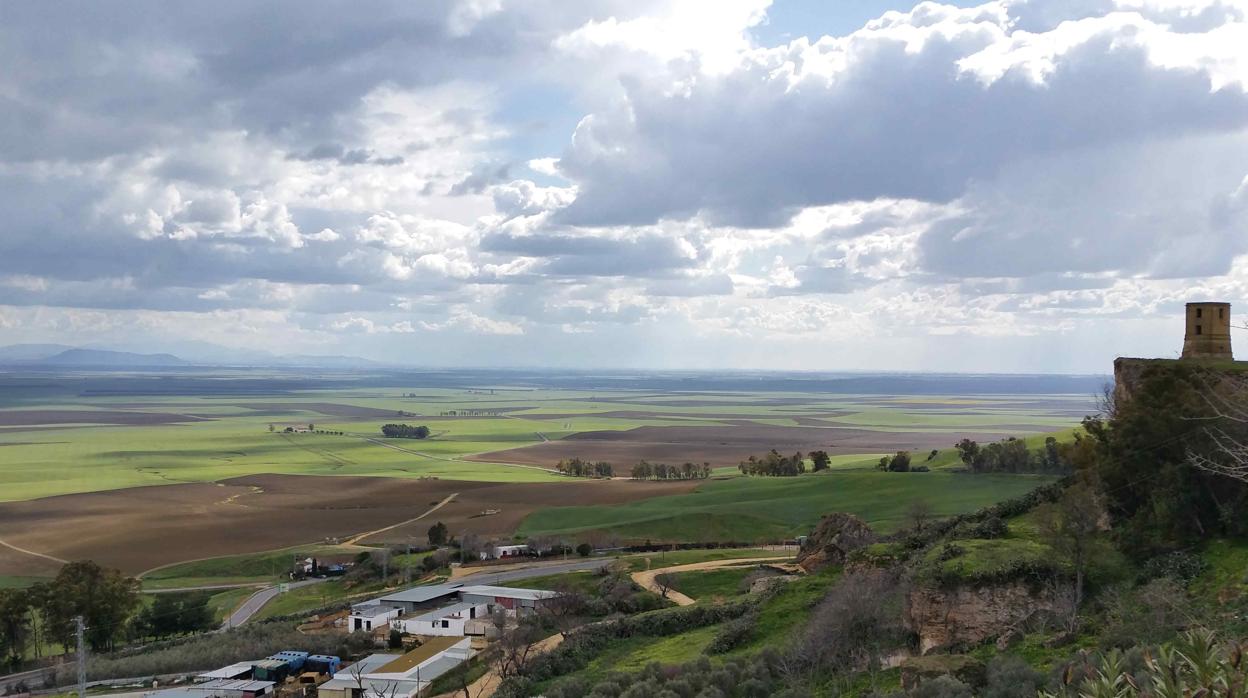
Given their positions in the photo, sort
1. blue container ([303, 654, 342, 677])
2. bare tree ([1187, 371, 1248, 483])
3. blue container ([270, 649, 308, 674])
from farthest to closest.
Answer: blue container ([303, 654, 342, 677]) < blue container ([270, 649, 308, 674]) < bare tree ([1187, 371, 1248, 483])

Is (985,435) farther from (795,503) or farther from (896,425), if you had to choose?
(795,503)

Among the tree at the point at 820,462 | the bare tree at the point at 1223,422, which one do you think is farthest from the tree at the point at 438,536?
the bare tree at the point at 1223,422

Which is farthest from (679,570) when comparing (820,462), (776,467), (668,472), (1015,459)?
(668,472)

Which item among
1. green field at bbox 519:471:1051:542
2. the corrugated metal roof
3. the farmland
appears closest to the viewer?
the corrugated metal roof

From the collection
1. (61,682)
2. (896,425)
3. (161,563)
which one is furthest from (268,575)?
(896,425)

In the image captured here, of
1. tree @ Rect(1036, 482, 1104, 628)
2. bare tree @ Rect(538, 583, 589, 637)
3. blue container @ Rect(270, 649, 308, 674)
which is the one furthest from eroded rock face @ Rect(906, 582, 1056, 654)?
blue container @ Rect(270, 649, 308, 674)

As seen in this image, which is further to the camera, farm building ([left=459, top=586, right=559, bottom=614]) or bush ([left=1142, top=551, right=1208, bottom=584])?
farm building ([left=459, top=586, right=559, bottom=614])

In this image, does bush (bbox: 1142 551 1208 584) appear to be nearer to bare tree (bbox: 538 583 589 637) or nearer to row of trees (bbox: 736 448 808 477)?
bare tree (bbox: 538 583 589 637)
